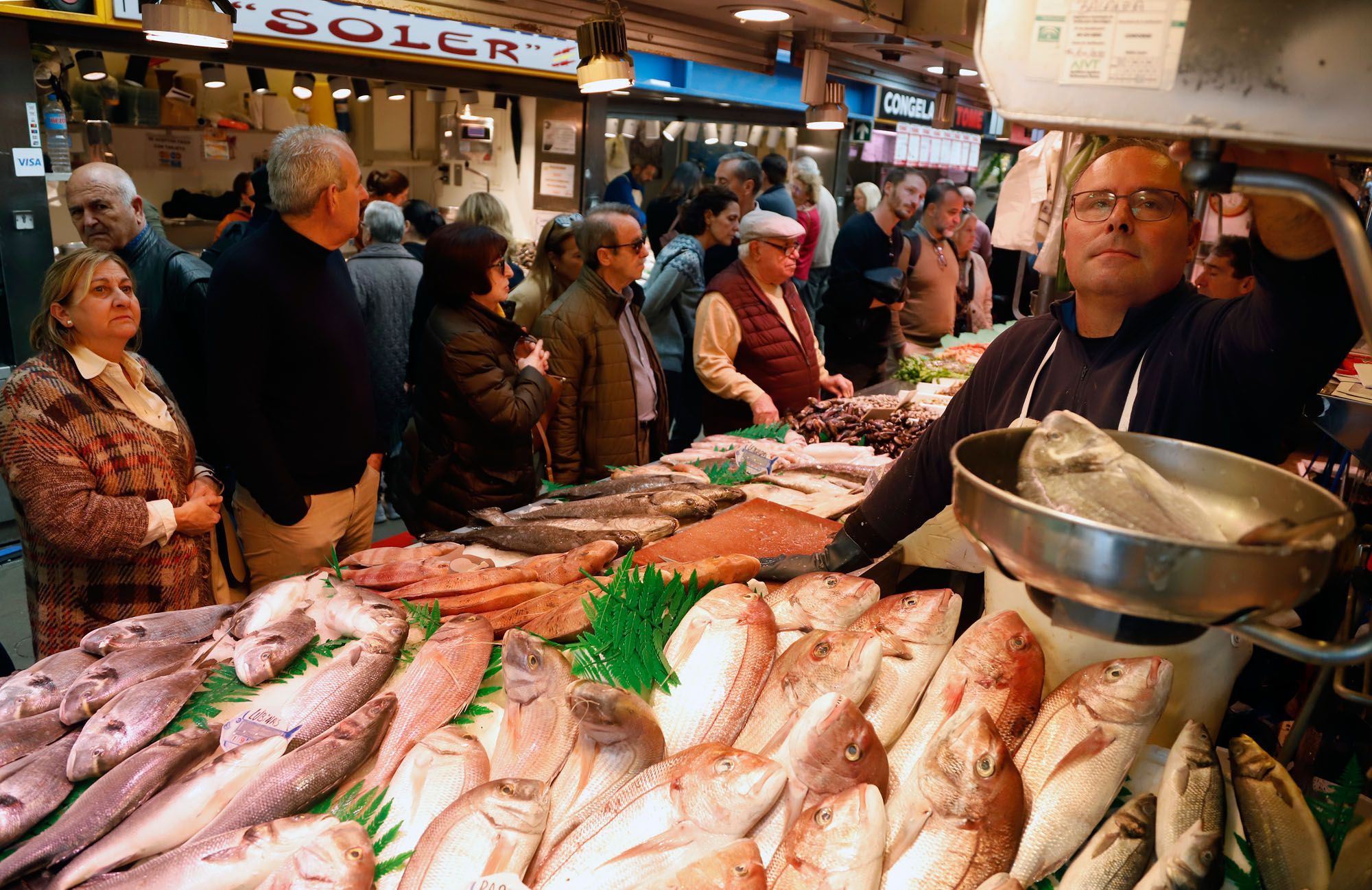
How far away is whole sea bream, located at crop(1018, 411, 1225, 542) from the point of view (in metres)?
1.20

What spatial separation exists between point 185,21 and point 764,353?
359cm

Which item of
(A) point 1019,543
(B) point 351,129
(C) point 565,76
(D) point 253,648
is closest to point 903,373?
(C) point 565,76

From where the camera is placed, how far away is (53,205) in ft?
21.2

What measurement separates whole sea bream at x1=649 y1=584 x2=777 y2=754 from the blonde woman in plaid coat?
2.36m

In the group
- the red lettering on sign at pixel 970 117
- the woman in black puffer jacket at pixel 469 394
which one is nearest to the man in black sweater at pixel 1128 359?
the woman in black puffer jacket at pixel 469 394

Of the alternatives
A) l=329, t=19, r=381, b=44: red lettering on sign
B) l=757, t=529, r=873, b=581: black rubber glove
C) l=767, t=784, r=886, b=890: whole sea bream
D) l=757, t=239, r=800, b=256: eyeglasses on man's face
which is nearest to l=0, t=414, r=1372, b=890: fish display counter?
l=767, t=784, r=886, b=890: whole sea bream

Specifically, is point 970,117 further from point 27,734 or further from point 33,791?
point 33,791

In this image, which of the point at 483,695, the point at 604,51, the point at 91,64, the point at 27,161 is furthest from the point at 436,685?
the point at 91,64

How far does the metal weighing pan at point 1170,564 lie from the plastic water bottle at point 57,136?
260 inches

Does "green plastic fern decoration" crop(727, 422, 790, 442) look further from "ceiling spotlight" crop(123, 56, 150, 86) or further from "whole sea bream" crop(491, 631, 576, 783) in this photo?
"ceiling spotlight" crop(123, 56, 150, 86)

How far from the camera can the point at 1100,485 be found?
126 centimetres

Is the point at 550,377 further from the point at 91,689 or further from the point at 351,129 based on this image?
the point at 351,129

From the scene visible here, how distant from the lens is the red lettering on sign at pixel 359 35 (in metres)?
6.71

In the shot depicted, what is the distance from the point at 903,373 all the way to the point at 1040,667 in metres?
5.43
